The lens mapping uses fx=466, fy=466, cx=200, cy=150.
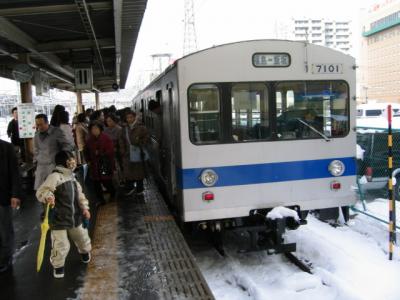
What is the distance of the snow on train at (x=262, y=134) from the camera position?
18.7ft

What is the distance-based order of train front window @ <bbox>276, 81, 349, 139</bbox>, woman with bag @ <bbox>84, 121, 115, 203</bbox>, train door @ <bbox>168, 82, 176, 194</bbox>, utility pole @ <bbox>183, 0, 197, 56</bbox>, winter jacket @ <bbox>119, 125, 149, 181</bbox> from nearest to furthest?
train front window @ <bbox>276, 81, 349, 139</bbox>, train door @ <bbox>168, 82, 176, 194</bbox>, woman with bag @ <bbox>84, 121, 115, 203</bbox>, winter jacket @ <bbox>119, 125, 149, 181</bbox>, utility pole @ <bbox>183, 0, 197, 56</bbox>

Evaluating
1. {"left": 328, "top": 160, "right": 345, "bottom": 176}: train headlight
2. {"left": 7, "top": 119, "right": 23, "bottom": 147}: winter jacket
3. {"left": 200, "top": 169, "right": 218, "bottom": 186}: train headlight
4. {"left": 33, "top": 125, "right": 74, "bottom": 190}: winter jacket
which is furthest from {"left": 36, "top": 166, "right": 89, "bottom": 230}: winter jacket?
{"left": 7, "top": 119, "right": 23, "bottom": 147}: winter jacket

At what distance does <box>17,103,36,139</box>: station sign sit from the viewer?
11453 millimetres

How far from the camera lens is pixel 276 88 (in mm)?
5875

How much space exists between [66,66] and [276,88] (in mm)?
14595

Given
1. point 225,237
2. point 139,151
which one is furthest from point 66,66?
point 225,237

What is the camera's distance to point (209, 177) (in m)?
5.72

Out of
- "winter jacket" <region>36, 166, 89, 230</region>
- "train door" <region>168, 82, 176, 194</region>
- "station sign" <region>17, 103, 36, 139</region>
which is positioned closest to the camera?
"winter jacket" <region>36, 166, 89, 230</region>

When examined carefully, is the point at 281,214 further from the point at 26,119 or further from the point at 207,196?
the point at 26,119

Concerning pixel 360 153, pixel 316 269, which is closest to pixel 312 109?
pixel 316 269

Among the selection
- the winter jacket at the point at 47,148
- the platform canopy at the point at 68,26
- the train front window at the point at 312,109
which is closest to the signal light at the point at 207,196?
the train front window at the point at 312,109

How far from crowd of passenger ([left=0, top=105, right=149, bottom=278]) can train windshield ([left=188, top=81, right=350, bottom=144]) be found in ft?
5.33

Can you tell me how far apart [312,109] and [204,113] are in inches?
56.2

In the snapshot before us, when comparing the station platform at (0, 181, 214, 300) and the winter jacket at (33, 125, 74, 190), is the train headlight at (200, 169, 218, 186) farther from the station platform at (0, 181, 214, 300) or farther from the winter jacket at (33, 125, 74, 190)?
the winter jacket at (33, 125, 74, 190)
